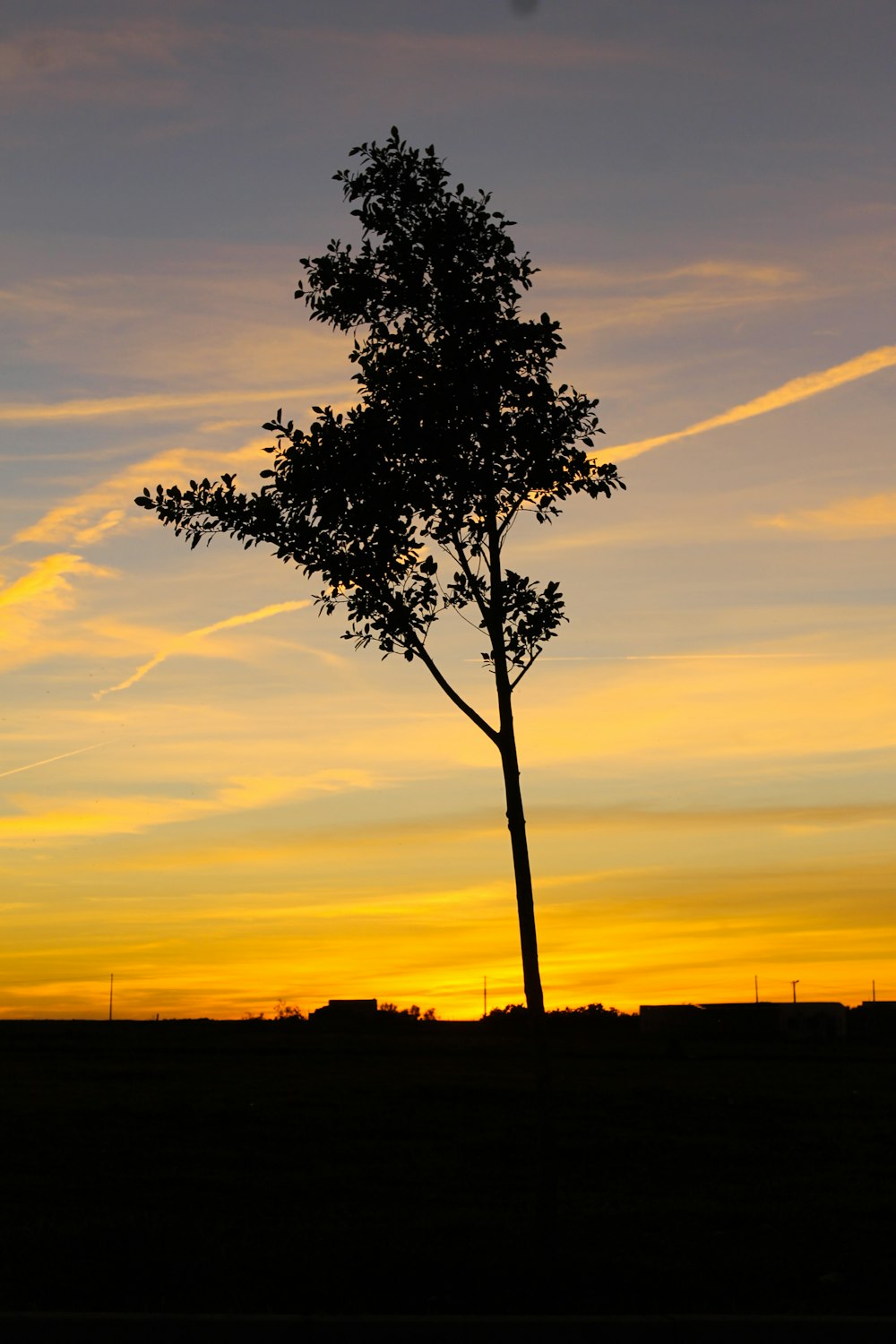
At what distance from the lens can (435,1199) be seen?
76.2 feet

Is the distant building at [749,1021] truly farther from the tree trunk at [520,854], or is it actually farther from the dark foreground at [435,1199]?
the tree trunk at [520,854]

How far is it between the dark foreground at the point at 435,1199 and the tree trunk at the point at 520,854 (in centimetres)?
197

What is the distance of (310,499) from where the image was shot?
53.0 feet

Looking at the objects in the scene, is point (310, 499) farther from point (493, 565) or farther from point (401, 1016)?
point (401, 1016)

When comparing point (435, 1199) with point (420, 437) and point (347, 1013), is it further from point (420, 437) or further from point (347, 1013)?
point (347, 1013)

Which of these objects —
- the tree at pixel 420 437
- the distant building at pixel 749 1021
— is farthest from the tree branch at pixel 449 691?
the distant building at pixel 749 1021

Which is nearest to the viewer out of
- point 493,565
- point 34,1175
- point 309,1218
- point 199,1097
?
point 493,565

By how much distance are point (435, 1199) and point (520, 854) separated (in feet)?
36.3

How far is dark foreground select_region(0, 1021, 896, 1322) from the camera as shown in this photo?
13.8 metres

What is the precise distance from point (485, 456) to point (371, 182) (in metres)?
3.71

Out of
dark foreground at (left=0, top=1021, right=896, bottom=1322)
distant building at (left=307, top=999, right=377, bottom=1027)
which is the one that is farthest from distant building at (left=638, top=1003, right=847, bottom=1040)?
dark foreground at (left=0, top=1021, right=896, bottom=1322)

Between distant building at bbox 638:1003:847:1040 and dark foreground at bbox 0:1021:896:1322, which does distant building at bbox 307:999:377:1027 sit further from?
dark foreground at bbox 0:1021:896:1322

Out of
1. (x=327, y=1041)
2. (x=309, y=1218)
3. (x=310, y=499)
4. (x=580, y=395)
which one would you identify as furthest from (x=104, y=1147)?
(x=327, y=1041)

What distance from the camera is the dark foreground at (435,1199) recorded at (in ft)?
45.3
